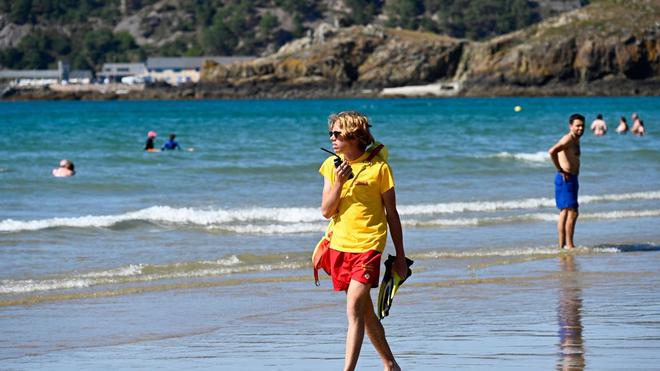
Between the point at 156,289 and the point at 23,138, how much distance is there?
3681cm

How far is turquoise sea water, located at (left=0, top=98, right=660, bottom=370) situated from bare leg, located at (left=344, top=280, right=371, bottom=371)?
0.83m

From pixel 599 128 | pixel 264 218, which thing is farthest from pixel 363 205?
pixel 599 128

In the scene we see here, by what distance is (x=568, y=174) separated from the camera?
12750 mm

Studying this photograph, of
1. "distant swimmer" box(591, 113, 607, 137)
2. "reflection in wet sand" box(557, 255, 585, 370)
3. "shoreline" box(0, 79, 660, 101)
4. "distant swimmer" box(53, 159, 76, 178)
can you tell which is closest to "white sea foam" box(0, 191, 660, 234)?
"reflection in wet sand" box(557, 255, 585, 370)

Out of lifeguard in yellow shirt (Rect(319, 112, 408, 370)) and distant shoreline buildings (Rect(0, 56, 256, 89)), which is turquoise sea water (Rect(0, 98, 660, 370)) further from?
distant shoreline buildings (Rect(0, 56, 256, 89))

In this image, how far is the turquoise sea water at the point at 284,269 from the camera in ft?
25.7

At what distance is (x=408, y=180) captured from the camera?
2420cm

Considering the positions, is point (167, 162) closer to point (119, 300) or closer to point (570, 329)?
point (119, 300)

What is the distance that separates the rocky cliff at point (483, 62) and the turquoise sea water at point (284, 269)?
97.9 metres

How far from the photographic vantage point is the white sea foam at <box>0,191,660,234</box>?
15.6m

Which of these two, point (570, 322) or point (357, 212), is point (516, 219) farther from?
point (357, 212)

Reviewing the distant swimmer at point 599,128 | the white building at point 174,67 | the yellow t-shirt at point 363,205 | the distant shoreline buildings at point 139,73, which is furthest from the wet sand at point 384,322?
the white building at point 174,67

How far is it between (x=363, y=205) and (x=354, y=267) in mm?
322

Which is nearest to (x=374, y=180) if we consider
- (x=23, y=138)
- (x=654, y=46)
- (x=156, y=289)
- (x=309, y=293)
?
(x=309, y=293)
